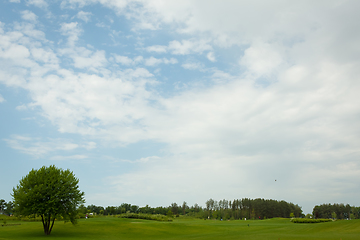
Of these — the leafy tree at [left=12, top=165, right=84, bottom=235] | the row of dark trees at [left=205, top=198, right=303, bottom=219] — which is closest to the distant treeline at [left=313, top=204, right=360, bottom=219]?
the row of dark trees at [left=205, top=198, right=303, bottom=219]

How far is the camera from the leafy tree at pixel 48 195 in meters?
40.3

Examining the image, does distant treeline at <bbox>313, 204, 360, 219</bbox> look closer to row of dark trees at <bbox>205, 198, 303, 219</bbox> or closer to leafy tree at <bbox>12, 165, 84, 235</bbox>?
row of dark trees at <bbox>205, 198, 303, 219</bbox>

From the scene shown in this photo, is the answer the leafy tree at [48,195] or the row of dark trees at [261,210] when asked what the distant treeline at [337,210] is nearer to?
the row of dark trees at [261,210]

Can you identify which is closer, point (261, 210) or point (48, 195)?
point (48, 195)

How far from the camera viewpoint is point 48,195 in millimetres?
41688

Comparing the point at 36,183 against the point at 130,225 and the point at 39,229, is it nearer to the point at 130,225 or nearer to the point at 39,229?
the point at 39,229

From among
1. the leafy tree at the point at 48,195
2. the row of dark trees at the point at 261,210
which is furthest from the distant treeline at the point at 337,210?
the leafy tree at the point at 48,195

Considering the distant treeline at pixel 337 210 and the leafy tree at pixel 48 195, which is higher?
the leafy tree at pixel 48 195

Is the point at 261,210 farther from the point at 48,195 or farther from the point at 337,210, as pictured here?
the point at 48,195

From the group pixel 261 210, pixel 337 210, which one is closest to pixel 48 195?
pixel 261 210

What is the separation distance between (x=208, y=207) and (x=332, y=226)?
15036 centimetres

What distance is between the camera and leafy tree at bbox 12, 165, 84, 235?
4034cm

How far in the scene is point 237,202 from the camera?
17400 cm

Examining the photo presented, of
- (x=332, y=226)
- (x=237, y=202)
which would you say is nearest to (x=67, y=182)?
(x=332, y=226)
